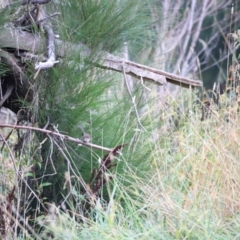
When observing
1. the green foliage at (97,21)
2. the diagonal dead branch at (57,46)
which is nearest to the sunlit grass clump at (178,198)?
the diagonal dead branch at (57,46)

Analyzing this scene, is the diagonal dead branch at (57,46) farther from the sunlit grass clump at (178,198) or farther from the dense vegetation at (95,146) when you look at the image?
the sunlit grass clump at (178,198)

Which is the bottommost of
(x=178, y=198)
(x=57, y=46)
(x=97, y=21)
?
(x=178, y=198)

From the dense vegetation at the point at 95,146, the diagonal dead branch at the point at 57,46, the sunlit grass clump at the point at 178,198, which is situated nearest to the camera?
the sunlit grass clump at the point at 178,198

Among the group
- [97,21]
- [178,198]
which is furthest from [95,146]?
[97,21]

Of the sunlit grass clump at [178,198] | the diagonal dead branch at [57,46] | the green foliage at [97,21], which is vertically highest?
the green foliage at [97,21]

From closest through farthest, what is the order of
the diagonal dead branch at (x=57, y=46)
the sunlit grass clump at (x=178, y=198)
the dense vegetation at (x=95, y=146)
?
1. the sunlit grass clump at (x=178, y=198)
2. the dense vegetation at (x=95, y=146)
3. the diagonal dead branch at (x=57, y=46)

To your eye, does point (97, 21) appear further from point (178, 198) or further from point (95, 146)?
point (178, 198)

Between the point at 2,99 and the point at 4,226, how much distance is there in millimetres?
693

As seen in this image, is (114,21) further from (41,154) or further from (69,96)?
(41,154)

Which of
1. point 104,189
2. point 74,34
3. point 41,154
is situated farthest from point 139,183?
point 74,34

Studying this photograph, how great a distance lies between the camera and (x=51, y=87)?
3283mm

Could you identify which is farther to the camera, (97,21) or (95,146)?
(97,21)

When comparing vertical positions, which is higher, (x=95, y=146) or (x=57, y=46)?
(x=57, y=46)

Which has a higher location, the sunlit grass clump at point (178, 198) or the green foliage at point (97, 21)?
the green foliage at point (97, 21)
